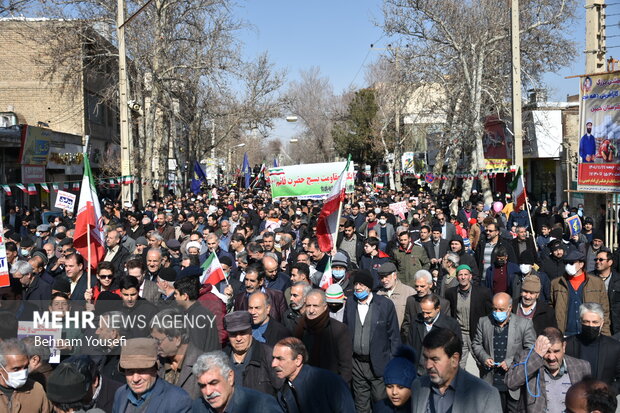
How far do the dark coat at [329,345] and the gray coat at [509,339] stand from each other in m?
1.23

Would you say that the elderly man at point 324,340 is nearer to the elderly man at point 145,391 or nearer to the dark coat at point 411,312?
the dark coat at point 411,312

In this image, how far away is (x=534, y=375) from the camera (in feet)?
17.9

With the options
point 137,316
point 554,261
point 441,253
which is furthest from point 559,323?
point 137,316

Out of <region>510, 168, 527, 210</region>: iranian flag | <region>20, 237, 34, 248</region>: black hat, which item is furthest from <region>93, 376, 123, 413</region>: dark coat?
<region>510, 168, 527, 210</region>: iranian flag


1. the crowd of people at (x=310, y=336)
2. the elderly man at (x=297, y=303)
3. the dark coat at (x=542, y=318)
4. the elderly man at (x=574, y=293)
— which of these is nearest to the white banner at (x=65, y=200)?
the crowd of people at (x=310, y=336)

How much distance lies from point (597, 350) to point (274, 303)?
3262 millimetres

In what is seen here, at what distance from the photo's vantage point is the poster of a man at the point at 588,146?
17.2 meters

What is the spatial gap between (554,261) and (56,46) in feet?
81.5

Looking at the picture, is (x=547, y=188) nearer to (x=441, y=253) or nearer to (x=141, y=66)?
(x=141, y=66)

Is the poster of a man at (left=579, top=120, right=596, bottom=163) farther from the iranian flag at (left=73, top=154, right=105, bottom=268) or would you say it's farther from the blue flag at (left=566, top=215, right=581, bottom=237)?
the iranian flag at (left=73, top=154, right=105, bottom=268)

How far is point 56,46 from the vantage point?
29.8 meters

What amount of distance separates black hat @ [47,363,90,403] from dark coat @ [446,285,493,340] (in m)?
4.53

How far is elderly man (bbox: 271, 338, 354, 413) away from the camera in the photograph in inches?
182

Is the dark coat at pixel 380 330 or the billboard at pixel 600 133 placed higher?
the billboard at pixel 600 133
